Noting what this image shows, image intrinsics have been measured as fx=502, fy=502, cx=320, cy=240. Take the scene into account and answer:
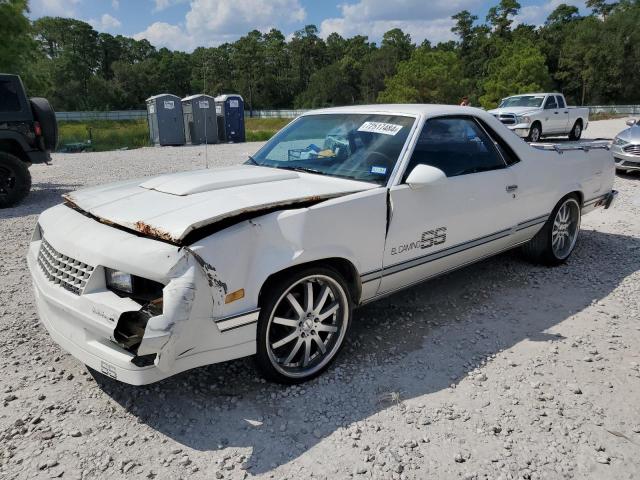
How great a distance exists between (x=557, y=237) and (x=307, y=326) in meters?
3.24

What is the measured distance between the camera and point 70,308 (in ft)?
8.52

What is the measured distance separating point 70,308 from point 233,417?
1030 millimetres

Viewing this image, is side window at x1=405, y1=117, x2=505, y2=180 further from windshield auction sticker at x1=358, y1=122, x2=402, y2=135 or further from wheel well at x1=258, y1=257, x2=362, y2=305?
wheel well at x1=258, y1=257, x2=362, y2=305

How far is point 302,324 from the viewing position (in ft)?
9.80

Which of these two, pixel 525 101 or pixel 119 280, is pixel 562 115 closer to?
pixel 525 101

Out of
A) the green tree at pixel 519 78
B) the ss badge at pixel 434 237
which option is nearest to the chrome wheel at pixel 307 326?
the ss badge at pixel 434 237

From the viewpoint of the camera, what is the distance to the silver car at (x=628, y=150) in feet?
33.1

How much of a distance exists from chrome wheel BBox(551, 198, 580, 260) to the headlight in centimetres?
400

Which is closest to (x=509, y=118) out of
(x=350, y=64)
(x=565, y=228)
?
(x=565, y=228)

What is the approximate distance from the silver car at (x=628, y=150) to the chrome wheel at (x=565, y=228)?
20.3 feet

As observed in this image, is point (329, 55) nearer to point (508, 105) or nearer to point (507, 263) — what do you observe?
point (508, 105)

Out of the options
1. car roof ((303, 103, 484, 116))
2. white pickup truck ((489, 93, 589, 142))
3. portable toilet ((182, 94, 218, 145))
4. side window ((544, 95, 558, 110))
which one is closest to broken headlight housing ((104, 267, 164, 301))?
car roof ((303, 103, 484, 116))

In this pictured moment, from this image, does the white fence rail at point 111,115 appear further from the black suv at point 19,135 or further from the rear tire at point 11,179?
the rear tire at point 11,179

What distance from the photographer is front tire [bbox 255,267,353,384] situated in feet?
9.07
